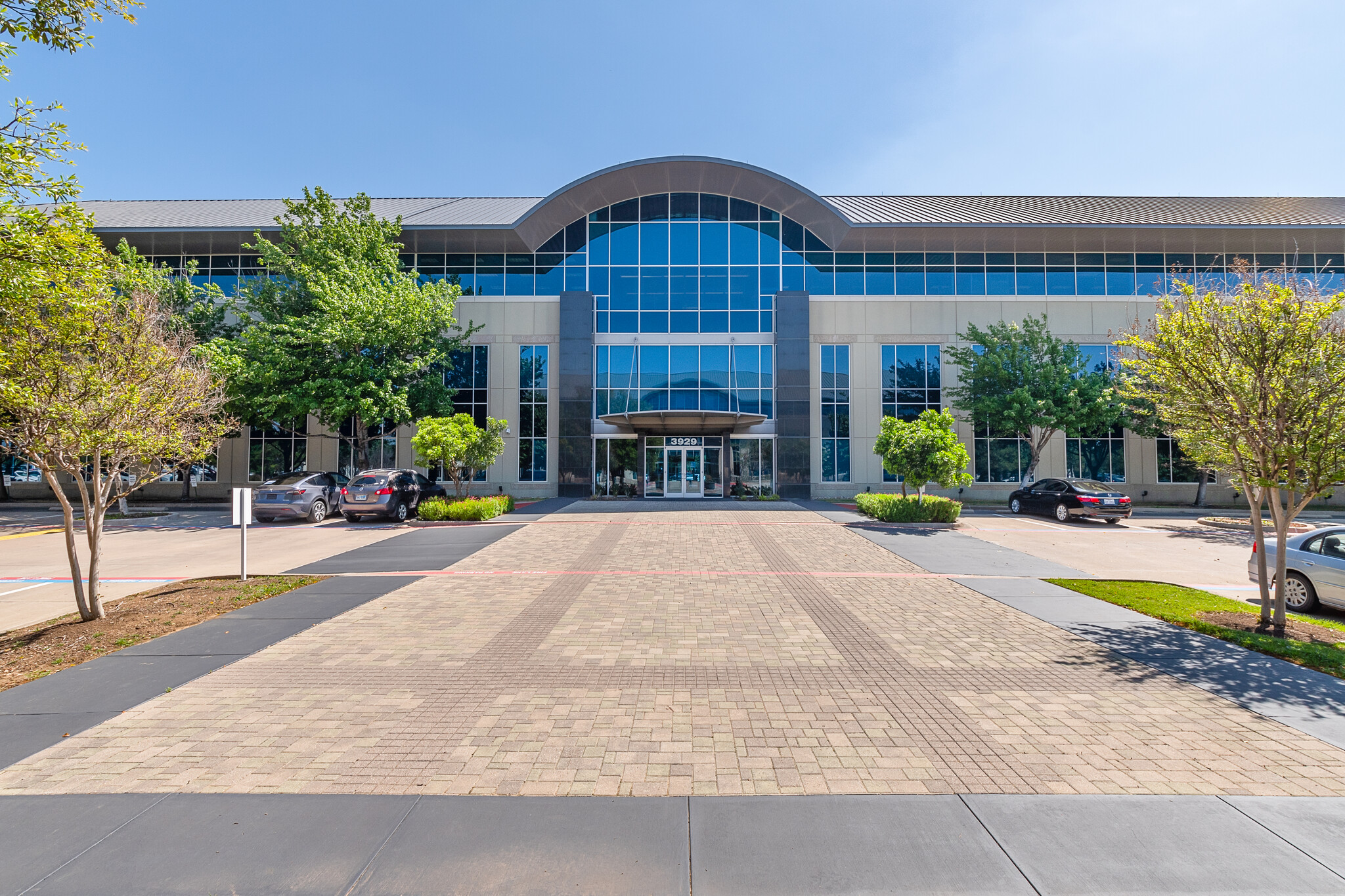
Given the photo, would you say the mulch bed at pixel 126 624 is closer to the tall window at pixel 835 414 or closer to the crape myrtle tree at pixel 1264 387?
the crape myrtle tree at pixel 1264 387

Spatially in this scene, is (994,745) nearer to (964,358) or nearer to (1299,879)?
(1299,879)

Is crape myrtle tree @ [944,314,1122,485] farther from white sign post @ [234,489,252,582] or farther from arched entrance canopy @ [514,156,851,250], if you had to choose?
white sign post @ [234,489,252,582]

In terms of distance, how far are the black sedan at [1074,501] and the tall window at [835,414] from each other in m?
8.49

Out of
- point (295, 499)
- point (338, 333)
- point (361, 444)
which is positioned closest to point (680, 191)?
point (338, 333)

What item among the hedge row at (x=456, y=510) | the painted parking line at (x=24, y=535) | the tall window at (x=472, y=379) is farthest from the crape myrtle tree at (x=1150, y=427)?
the painted parking line at (x=24, y=535)

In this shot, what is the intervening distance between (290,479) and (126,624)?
1420cm

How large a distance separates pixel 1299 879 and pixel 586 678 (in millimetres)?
4659

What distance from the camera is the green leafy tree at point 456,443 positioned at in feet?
62.5

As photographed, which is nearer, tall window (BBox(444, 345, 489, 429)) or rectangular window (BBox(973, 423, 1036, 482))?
rectangular window (BBox(973, 423, 1036, 482))

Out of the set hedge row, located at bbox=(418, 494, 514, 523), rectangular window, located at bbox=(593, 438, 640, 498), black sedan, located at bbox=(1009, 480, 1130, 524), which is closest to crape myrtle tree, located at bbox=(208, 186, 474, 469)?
hedge row, located at bbox=(418, 494, 514, 523)

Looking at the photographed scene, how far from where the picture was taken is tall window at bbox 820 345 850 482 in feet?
94.1

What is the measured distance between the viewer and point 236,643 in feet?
20.7

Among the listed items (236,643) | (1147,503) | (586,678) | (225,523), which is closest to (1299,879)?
(586,678)

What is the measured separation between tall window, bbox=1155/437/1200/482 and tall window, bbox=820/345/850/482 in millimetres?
15145
